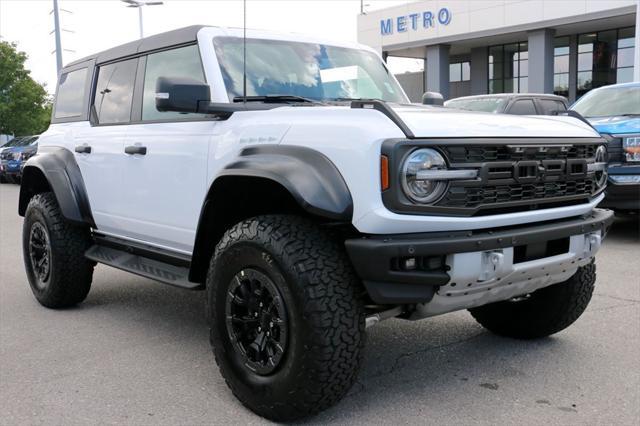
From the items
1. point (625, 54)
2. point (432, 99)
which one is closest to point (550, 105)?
point (432, 99)

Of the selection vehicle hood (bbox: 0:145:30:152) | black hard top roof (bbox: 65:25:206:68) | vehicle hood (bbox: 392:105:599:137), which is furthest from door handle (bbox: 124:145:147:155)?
vehicle hood (bbox: 0:145:30:152)

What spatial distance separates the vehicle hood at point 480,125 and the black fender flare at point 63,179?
2800mm

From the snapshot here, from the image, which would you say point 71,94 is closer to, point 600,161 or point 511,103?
point 600,161

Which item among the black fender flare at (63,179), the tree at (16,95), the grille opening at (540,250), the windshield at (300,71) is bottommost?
the grille opening at (540,250)

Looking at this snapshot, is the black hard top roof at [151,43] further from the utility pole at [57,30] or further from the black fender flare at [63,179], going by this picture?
the utility pole at [57,30]

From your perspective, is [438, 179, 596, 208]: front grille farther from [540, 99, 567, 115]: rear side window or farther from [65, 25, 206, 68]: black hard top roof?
[540, 99, 567, 115]: rear side window

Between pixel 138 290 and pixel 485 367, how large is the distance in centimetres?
333

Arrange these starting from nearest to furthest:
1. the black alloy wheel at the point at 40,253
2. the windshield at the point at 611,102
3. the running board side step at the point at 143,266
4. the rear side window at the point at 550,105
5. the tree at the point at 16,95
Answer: the running board side step at the point at 143,266
the black alloy wheel at the point at 40,253
the windshield at the point at 611,102
the rear side window at the point at 550,105
the tree at the point at 16,95

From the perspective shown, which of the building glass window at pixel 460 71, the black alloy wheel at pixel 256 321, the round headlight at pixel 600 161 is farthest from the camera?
the building glass window at pixel 460 71

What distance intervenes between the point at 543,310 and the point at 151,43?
10.1 feet

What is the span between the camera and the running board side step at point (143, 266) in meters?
3.85

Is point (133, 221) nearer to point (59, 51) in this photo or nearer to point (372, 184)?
point (372, 184)

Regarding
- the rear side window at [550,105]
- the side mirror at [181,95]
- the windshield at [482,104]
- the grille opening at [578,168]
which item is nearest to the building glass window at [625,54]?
the rear side window at [550,105]

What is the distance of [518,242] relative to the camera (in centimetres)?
297
